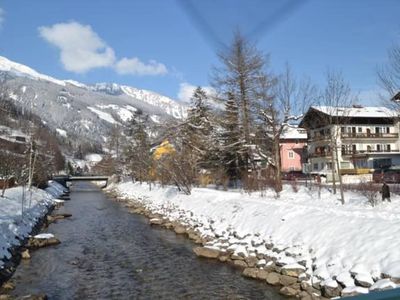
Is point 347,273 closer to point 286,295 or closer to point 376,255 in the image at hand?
point 376,255

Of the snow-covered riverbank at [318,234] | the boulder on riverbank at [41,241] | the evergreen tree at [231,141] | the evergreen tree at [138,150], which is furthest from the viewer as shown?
the evergreen tree at [138,150]

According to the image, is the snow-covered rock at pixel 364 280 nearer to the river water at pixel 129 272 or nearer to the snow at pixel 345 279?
the snow at pixel 345 279

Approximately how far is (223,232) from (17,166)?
29.7 metres

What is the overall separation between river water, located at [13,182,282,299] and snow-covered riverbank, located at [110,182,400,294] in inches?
66.4

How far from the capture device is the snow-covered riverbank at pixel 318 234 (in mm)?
12975

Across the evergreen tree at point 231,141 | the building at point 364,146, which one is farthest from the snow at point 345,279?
the building at point 364,146

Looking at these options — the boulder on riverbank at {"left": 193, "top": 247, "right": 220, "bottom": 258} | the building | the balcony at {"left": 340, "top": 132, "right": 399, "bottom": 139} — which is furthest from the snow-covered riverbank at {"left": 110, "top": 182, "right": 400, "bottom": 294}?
the balcony at {"left": 340, "top": 132, "right": 399, "bottom": 139}

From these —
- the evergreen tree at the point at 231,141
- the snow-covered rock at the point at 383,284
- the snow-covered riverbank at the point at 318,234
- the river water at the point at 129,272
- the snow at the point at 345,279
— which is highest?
the evergreen tree at the point at 231,141

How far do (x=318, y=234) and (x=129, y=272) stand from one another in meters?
7.52

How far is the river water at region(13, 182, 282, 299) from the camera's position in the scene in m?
14.9

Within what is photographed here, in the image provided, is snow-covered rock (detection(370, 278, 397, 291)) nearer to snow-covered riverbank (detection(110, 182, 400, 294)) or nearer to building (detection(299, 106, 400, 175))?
snow-covered riverbank (detection(110, 182, 400, 294))

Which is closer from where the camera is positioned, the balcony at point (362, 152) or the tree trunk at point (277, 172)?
the tree trunk at point (277, 172)

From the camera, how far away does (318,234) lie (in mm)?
16797

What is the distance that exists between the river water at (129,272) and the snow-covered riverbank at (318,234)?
1.69 metres
